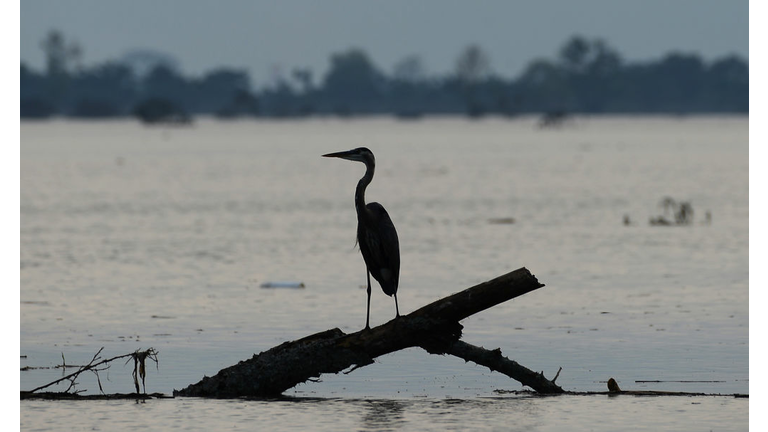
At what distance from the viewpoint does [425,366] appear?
13883mm

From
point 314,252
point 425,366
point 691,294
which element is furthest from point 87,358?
point 314,252

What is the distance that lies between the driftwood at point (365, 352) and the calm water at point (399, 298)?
27 centimetres

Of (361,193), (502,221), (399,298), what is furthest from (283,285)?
(502,221)

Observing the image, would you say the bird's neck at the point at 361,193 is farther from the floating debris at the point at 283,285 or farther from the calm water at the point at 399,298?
the floating debris at the point at 283,285

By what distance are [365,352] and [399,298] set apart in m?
6.18

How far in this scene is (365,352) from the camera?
1190 centimetres

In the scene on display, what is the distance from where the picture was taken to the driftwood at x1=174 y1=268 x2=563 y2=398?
1163 cm

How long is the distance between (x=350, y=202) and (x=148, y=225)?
9613mm

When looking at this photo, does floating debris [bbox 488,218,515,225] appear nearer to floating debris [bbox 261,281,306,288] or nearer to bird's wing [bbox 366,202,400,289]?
floating debris [bbox 261,281,306,288]

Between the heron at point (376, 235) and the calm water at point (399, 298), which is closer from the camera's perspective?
the calm water at point (399, 298)

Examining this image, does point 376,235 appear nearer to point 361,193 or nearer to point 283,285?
point 361,193

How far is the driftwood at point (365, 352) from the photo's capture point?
11633mm

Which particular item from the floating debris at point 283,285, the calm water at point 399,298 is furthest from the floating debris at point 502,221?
the floating debris at point 283,285

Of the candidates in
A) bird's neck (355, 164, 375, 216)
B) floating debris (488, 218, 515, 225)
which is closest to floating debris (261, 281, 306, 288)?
bird's neck (355, 164, 375, 216)
